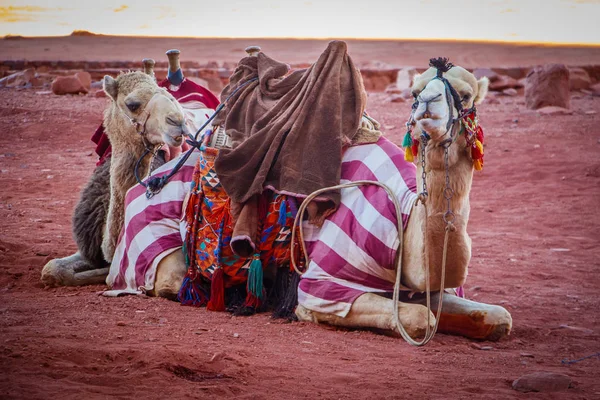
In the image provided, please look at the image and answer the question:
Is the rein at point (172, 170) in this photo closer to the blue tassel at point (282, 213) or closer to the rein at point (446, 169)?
the blue tassel at point (282, 213)

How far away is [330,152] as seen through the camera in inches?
225

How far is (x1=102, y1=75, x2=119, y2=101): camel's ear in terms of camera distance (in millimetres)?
6422

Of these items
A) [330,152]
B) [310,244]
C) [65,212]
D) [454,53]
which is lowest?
[65,212]

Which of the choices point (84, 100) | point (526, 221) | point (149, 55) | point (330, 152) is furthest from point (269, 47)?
point (330, 152)

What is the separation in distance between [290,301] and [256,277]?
11.1 inches

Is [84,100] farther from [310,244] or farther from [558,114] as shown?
[310,244]

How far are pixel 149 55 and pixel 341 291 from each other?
155 ft

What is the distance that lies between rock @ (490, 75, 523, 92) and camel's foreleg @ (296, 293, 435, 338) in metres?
20.1

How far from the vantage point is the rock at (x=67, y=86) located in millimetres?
21453

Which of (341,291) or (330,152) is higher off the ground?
(330,152)

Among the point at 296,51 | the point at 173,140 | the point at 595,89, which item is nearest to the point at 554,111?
the point at 595,89

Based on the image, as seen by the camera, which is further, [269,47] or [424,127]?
[269,47]

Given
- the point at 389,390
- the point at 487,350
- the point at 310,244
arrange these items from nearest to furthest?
the point at 389,390, the point at 487,350, the point at 310,244

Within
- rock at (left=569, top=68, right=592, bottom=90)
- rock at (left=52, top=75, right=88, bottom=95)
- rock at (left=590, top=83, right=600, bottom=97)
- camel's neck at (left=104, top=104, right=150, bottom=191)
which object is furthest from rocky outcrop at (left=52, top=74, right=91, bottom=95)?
camel's neck at (left=104, top=104, right=150, bottom=191)
